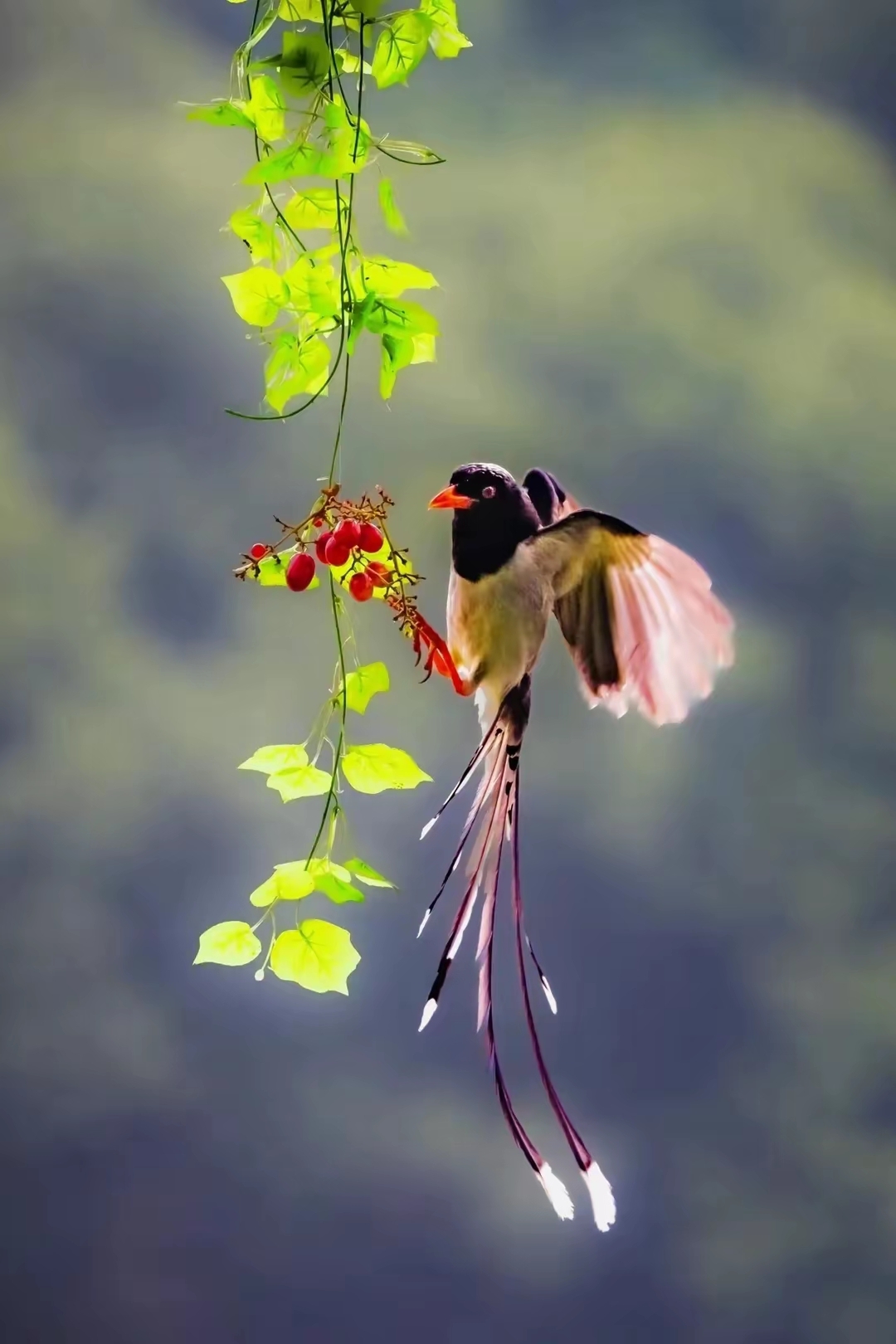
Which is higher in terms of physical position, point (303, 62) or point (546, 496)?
point (303, 62)

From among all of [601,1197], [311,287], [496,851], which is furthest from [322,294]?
[601,1197]

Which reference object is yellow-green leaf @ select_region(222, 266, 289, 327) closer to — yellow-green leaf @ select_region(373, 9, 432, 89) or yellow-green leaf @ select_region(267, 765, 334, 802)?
yellow-green leaf @ select_region(373, 9, 432, 89)

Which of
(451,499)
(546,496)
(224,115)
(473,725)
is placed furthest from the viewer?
(473,725)

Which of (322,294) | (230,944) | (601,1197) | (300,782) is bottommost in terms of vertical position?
(601,1197)

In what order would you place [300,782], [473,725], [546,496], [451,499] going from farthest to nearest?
[473,725], [546,496], [451,499], [300,782]

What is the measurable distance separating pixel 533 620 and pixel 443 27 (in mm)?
440

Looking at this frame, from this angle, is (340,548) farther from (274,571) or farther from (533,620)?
(533,620)

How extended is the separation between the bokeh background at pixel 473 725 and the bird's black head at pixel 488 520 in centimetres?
21

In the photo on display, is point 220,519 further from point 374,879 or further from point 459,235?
point 374,879

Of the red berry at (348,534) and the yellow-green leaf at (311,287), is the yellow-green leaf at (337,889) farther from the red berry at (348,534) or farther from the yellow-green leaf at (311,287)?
the yellow-green leaf at (311,287)

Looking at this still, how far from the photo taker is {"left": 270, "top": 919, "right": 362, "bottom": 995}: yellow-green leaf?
75 centimetres

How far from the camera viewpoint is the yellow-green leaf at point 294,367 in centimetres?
73

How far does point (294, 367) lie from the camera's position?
2.42ft

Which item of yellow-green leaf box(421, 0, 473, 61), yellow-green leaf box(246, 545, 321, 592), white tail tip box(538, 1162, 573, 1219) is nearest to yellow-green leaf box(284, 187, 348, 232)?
yellow-green leaf box(421, 0, 473, 61)
